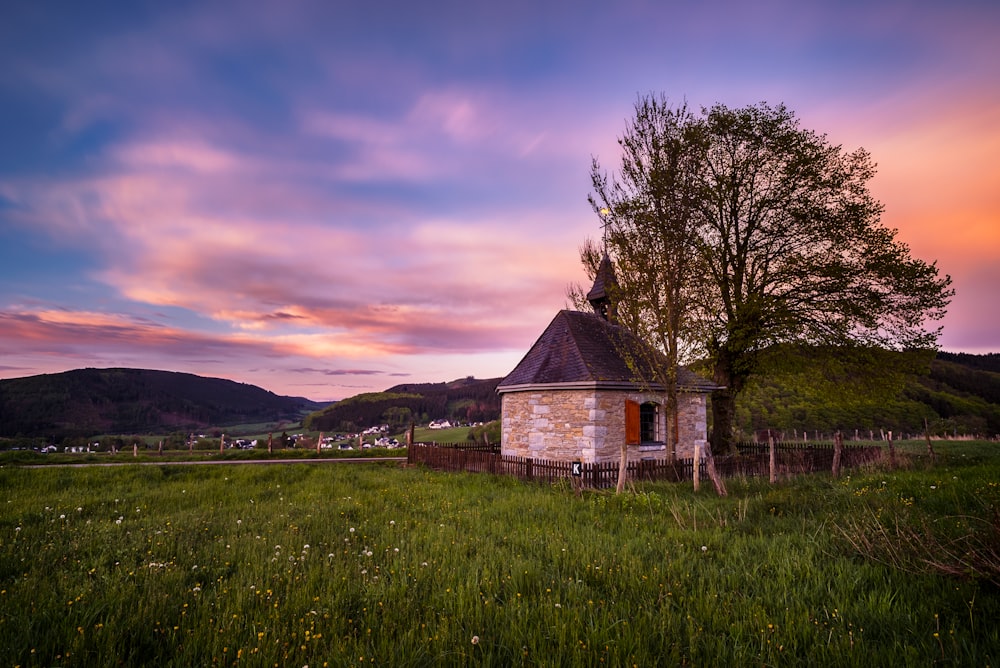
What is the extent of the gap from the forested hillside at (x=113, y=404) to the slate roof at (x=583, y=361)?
8302 centimetres

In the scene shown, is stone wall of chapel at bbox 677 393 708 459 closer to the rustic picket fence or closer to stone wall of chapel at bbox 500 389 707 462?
stone wall of chapel at bbox 500 389 707 462

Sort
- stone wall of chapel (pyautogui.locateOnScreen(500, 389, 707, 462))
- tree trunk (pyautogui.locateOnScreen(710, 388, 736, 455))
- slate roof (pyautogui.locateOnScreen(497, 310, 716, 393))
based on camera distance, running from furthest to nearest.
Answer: tree trunk (pyautogui.locateOnScreen(710, 388, 736, 455)), slate roof (pyautogui.locateOnScreen(497, 310, 716, 393)), stone wall of chapel (pyautogui.locateOnScreen(500, 389, 707, 462))

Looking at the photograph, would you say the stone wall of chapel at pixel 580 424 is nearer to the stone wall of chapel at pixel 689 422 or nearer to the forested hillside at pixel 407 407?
the stone wall of chapel at pixel 689 422

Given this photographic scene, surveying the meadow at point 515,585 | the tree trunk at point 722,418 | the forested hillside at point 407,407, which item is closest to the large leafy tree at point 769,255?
the tree trunk at point 722,418

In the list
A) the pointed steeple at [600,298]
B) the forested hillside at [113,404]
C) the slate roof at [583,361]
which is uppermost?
the pointed steeple at [600,298]

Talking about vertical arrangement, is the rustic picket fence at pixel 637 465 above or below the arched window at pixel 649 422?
below

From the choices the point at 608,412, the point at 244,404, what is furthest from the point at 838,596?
the point at 244,404

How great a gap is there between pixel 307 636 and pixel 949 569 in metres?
6.43

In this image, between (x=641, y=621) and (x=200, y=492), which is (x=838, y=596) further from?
(x=200, y=492)

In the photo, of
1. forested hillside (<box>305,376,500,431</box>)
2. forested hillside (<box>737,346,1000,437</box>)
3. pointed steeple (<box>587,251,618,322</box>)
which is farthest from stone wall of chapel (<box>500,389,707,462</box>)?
forested hillside (<box>305,376,500,431</box>)

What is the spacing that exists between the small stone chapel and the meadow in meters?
7.35

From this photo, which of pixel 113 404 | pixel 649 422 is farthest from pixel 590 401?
pixel 113 404

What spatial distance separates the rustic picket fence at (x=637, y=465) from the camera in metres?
12.7

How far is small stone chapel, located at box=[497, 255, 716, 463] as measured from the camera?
16.6 meters
